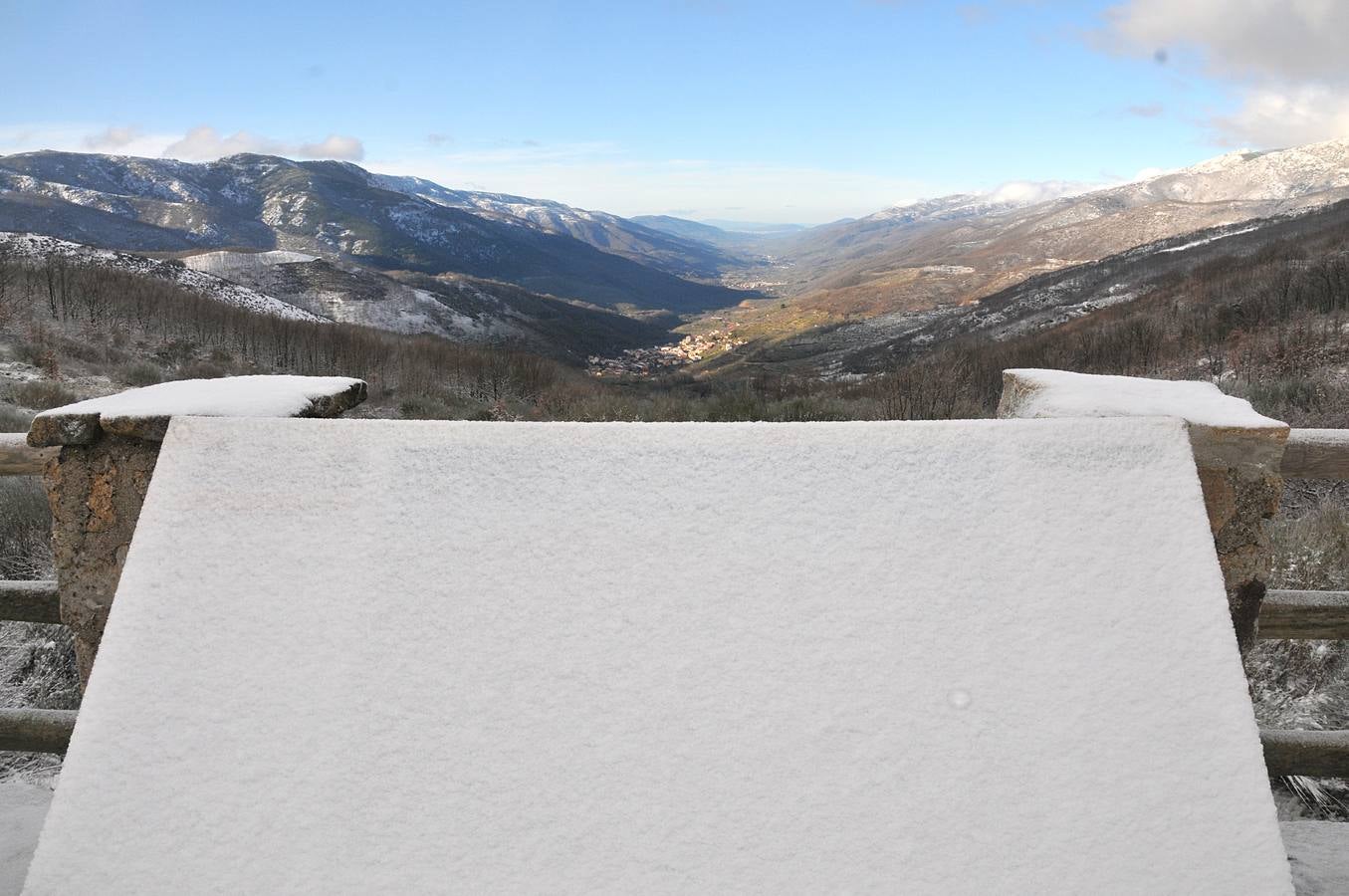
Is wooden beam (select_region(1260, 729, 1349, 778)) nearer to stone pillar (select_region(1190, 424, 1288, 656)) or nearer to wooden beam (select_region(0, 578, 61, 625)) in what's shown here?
stone pillar (select_region(1190, 424, 1288, 656))

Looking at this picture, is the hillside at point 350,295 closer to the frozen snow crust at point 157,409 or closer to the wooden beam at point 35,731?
the wooden beam at point 35,731

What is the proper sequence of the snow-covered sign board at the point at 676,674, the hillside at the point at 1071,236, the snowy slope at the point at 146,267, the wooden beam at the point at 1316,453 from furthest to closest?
1. the hillside at the point at 1071,236
2. the snowy slope at the point at 146,267
3. the wooden beam at the point at 1316,453
4. the snow-covered sign board at the point at 676,674

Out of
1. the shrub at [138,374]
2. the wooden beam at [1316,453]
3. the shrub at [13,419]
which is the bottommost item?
the wooden beam at [1316,453]

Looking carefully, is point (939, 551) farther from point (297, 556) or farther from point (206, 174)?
point (206, 174)

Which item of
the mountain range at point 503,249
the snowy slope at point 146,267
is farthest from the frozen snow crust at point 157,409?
the mountain range at point 503,249

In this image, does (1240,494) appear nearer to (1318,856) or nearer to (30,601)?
(1318,856)

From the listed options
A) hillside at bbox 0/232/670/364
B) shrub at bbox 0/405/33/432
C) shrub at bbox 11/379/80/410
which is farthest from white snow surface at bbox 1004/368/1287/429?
hillside at bbox 0/232/670/364

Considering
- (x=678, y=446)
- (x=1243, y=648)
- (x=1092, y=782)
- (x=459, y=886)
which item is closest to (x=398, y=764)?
(x=459, y=886)
